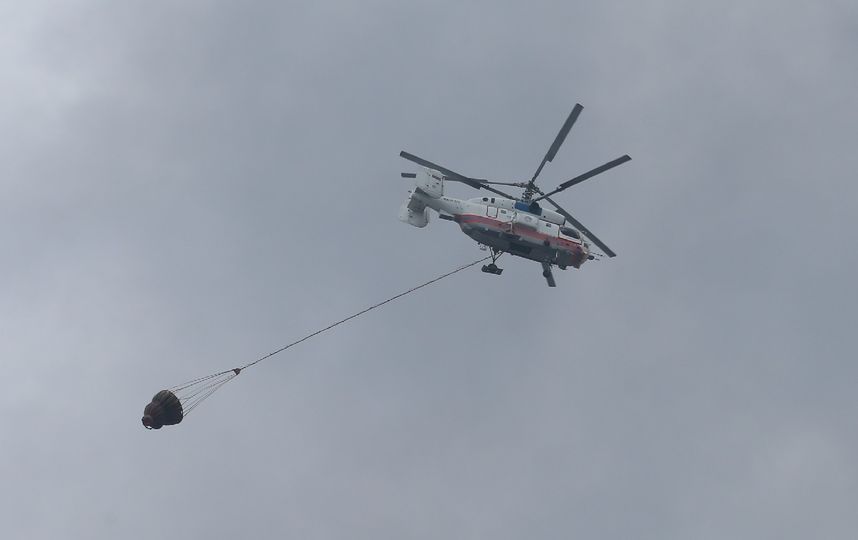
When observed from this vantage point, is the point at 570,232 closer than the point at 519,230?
No

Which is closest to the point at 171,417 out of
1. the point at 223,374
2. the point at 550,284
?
the point at 223,374

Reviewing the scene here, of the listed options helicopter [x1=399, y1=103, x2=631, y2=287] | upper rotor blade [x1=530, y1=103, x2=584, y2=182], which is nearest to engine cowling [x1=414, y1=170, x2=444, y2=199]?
helicopter [x1=399, y1=103, x2=631, y2=287]

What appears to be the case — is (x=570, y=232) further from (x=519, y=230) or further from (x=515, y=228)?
(x=515, y=228)

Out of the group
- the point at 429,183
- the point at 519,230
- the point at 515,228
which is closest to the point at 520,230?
the point at 519,230

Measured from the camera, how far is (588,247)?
81938 mm

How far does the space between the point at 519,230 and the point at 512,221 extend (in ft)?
2.64

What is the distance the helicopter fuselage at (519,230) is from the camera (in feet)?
264

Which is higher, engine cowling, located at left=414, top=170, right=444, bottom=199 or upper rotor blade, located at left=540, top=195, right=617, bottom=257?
engine cowling, located at left=414, top=170, right=444, bottom=199

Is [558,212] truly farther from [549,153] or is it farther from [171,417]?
[171,417]

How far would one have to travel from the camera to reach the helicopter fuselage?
264 feet

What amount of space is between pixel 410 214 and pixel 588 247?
13095 millimetres

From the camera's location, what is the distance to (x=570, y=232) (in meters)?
81.4

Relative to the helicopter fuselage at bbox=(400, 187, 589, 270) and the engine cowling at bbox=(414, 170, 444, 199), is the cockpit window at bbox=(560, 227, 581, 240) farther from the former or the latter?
the engine cowling at bbox=(414, 170, 444, 199)

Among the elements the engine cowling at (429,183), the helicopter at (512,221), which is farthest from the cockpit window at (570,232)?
the engine cowling at (429,183)
